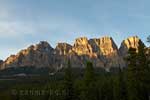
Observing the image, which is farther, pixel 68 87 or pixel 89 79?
pixel 89 79

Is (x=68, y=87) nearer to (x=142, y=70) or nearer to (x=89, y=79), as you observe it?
(x=89, y=79)

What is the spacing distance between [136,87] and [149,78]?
2.54 m

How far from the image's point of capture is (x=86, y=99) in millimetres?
65500

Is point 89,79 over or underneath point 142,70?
underneath

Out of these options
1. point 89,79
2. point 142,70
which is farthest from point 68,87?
point 142,70

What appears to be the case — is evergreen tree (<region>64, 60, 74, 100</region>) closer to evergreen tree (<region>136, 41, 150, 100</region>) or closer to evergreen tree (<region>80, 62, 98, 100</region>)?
evergreen tree (<region>80, 62, 98, 100</region>)

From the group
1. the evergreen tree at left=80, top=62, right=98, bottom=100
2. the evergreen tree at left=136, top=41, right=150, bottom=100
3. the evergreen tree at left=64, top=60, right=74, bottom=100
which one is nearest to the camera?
the evergreen tree at left=136, top=41, right=150, bottom=100

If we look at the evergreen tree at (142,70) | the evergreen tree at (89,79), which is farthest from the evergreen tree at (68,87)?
the evergreen tree at (142,70)

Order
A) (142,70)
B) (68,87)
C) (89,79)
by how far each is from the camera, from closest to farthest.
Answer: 1. (142,70)
2. (68,87)
3. (89,79)

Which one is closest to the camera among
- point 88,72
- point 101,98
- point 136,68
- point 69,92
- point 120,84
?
point 136,68

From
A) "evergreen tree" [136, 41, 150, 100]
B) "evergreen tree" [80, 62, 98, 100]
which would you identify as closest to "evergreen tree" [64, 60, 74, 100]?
"evergreen tree" [80, 62, 98, 100]

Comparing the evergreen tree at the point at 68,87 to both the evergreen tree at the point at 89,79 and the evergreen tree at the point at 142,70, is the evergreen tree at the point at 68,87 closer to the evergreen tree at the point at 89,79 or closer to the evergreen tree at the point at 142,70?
the evergreen tree at the point at 89,79

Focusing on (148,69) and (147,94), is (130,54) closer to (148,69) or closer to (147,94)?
(148,69)

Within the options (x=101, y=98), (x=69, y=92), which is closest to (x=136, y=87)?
(x=69, y=92)
